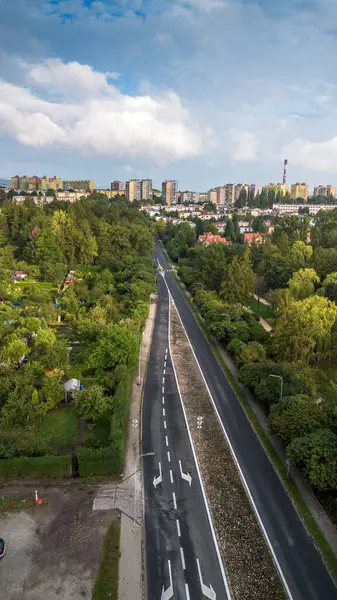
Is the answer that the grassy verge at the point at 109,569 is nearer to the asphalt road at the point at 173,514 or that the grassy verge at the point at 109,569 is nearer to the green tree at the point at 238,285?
the asphalt road at the point at 173,514

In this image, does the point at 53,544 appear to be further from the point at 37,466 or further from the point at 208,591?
the point at 208,591

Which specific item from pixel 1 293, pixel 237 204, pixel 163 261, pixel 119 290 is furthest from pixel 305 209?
pixel 1 293

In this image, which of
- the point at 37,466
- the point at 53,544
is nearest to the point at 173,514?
the point at 53,544

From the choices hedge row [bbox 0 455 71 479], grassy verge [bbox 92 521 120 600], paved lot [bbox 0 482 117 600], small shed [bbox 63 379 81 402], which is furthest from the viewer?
small shed [bbox 63 379 81 402]

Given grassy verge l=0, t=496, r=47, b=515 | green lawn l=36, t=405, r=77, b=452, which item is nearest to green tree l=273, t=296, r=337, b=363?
green lawn l=36, t=405, r=77, b=452

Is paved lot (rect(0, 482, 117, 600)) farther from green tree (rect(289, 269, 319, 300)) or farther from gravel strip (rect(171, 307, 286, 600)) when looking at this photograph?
green tree (rect(289, 269, 319, 300))
